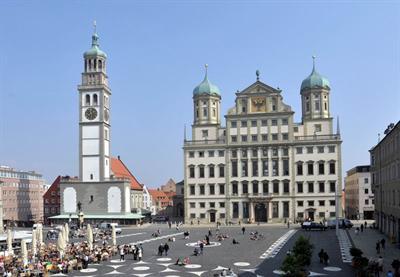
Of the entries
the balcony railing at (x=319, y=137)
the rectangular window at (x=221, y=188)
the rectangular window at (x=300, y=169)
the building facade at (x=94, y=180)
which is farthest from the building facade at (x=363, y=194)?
the building facade at (x=94, y=180)

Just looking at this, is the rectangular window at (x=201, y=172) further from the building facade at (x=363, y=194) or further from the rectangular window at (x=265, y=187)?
the building facade at (x=363, y=194)

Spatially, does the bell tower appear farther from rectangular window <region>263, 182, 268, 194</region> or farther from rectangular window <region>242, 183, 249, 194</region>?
rectangular window <region>263, 182, 268, 194</region>

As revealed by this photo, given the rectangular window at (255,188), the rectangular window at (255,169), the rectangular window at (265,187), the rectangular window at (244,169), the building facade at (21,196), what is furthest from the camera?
the building facade at (21,196)

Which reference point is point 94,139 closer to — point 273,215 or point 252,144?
point 252,144

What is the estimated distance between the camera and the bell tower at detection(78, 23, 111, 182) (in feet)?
307

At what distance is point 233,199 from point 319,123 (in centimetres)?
2130

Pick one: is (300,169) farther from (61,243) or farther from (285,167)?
(61,243)

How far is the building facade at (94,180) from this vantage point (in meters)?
93.1

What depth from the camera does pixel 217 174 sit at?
9481cm

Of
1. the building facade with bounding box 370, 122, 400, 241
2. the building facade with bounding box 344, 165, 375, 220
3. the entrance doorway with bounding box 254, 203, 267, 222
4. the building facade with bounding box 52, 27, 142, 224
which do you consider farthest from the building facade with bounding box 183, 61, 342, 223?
the building facade with bounding box 370, 122, 400, 241

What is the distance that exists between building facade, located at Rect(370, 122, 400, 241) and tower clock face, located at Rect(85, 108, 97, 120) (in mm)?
51490

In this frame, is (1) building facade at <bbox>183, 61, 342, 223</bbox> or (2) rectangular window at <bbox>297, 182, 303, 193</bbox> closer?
(1) building facade at <bbox>183, 61, 342, 223</bbox>

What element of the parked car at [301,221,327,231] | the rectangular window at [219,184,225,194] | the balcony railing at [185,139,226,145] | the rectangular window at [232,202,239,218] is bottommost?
the parked car at [301,221,327,231]

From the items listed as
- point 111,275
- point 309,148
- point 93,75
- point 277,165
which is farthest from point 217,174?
point 111,275
